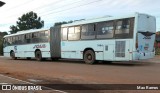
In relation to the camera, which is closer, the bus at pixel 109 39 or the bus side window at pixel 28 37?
the bus at pixel 109 39

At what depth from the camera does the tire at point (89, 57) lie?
22.2 metres

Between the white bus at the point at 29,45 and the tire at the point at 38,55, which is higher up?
the white bus at the point at 29,45

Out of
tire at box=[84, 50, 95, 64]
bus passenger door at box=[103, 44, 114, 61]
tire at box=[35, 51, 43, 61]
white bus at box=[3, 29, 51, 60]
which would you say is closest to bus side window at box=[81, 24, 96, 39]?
tire at box=[84, 50, 95, 64]

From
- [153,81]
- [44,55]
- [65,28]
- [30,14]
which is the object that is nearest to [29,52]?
[44,55]

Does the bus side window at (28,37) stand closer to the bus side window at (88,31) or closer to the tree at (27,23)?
the bus side window at (88,31)

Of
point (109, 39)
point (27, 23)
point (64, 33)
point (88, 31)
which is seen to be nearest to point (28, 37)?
point (64, 33)

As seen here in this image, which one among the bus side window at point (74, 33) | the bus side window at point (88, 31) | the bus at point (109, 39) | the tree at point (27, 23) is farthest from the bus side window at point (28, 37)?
the tree at point (27, 23)

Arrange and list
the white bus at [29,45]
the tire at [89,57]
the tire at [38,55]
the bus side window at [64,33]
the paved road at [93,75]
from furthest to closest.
→ the tire at [38,55] < the white bus at [29,45] < the bus side window at [64,33] < the tire at [89,57] < the paved road at [93,75]

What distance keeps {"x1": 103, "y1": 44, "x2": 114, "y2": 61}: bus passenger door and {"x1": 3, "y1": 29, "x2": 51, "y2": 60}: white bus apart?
7.67m

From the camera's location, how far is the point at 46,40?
92.2ft

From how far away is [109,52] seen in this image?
68.7 feet

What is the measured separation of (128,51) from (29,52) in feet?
45.1

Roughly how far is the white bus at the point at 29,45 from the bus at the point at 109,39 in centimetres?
248

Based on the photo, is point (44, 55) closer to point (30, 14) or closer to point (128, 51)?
point (128, 51)
